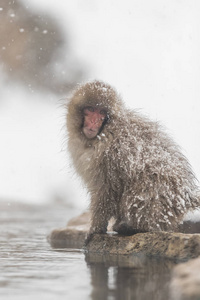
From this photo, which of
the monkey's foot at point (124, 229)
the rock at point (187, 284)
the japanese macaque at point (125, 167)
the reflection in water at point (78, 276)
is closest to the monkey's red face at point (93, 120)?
the japanese macaque at point (125, 167)

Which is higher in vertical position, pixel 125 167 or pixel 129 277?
pixel 125 167

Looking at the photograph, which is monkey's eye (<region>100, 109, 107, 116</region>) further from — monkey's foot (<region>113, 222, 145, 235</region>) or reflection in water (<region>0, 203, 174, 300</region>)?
reflection in water (<region>0, 203, 174, 300</region>)

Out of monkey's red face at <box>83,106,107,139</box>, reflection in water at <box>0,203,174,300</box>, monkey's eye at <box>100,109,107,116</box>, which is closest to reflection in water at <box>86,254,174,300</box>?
reflection in water at <box>0,203,174,300</box>

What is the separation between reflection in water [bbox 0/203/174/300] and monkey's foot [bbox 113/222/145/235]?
1.23ft

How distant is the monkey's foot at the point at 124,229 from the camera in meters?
A: 3.91

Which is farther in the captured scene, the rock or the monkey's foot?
the monkey's foot

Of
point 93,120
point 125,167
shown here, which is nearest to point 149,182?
point 125,167

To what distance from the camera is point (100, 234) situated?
3.91 meters

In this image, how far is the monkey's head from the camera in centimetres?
394

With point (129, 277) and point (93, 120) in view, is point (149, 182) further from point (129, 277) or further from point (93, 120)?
point (129, 277)

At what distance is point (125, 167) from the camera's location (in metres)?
3.81

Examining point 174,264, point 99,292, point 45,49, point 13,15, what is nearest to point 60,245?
point 174,264

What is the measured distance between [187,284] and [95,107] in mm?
2175

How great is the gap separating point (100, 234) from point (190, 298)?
6.80 feet
